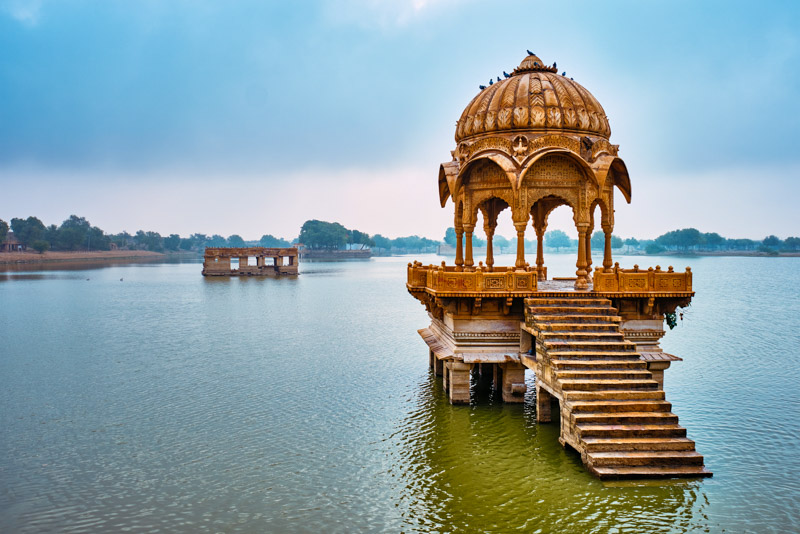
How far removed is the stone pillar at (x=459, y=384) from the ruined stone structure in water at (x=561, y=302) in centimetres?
3

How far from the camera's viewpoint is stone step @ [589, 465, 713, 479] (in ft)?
35.1

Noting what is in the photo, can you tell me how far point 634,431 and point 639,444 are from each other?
0.25m

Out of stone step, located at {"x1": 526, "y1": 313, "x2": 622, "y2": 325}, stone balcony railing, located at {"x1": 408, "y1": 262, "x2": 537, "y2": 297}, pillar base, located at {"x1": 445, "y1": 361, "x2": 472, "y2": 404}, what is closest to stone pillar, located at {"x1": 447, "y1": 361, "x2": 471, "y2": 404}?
pillar base, located at {"x1": 445, "y1": 361, "x2": 472, "y2": 404}

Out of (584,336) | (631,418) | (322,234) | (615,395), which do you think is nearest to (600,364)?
(615,395)

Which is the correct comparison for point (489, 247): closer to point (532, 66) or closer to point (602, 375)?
point (532, 66)

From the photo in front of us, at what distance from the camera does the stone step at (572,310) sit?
47.7ft

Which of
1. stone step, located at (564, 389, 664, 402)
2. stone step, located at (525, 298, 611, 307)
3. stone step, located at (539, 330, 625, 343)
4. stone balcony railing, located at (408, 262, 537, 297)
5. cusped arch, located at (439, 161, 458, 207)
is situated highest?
cusped arch, located at (439, 161, 458, 207)

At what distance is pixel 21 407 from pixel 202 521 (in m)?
10.3

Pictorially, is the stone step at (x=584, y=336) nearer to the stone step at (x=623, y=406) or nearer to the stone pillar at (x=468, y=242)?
the stone step at (x=623, y=406)

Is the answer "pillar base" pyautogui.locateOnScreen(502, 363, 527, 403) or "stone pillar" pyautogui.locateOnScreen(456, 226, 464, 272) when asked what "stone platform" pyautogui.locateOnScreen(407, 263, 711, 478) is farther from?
"stone pillar" pyautogui.locateOnScreen(456, 226, 464, 272)

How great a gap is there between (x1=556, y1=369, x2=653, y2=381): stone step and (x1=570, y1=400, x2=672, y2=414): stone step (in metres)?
0.79

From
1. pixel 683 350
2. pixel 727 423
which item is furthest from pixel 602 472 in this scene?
pixel 683 350

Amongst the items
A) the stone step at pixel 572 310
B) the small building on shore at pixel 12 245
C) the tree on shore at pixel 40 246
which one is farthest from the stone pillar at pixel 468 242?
the tree on shore at pixel 40 246

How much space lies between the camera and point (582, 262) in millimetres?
17750
